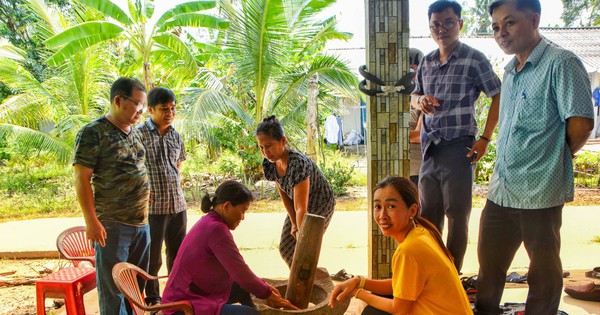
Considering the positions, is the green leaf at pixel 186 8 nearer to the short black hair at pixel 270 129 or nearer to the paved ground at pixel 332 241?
the paved ground at pixel 332 241

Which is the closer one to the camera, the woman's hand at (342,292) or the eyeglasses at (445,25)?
the woman's hand at (342,292)

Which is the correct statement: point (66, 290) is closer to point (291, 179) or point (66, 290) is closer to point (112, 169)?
point (112, 169)

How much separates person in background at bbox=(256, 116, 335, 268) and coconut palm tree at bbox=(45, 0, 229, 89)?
4.29 m

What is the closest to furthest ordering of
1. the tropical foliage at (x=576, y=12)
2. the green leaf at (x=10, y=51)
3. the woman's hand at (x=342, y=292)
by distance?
1. the woman's hand at (x=342, y=292)
2. the green leaf at (x=10, y=51)
3. the tropical foliage at (x=576, y=12)

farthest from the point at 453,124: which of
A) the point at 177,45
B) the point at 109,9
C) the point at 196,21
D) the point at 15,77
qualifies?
the point at 15,77

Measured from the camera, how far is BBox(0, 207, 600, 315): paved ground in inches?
198

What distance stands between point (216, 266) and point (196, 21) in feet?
16.5

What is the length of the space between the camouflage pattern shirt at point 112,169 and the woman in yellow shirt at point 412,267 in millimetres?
1413

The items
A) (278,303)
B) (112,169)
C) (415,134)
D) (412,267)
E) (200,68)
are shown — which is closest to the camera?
(412,267)

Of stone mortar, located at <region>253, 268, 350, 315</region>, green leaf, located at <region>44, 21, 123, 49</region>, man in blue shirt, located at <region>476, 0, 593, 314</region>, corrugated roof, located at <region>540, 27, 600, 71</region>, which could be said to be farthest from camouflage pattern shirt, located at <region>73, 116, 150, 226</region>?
corrugated roof, located at <region>540, 27, 600, 71</region>

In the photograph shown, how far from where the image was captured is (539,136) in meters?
2.39

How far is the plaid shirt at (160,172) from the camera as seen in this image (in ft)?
11.1

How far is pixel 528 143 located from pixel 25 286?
15.3 ft

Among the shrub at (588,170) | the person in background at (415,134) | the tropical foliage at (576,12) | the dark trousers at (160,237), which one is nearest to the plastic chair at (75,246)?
the dark trousers at (160,237)
